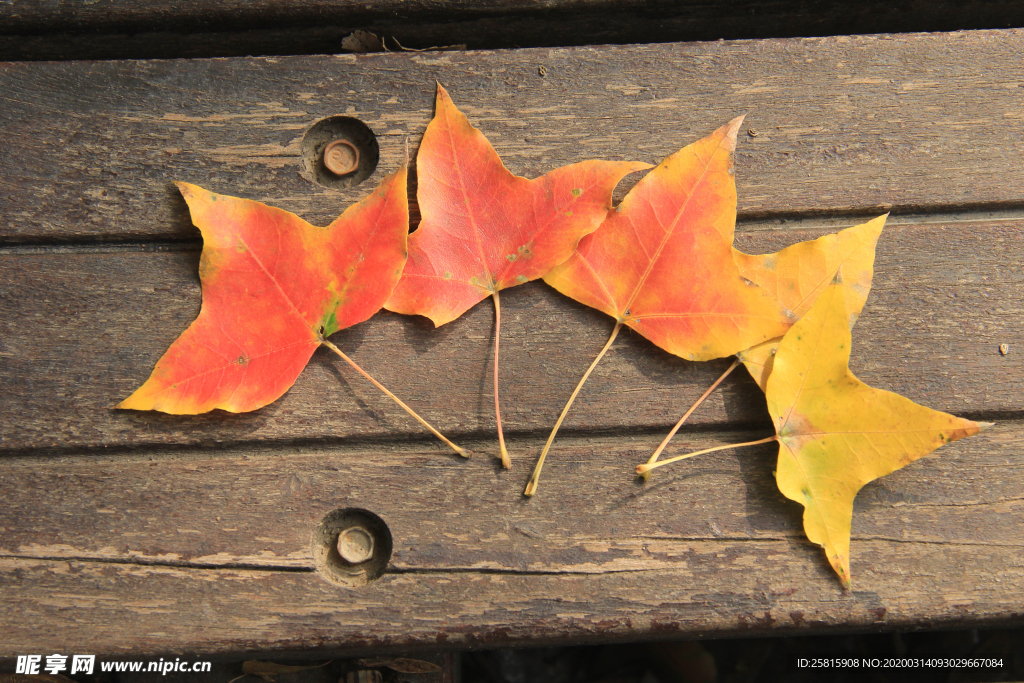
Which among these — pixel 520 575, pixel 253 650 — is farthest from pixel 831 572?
pixel 253 650

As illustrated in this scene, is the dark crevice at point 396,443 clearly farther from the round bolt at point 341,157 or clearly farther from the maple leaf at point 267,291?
the round bolt at point 341,157

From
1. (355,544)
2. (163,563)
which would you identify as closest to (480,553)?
(355,544)

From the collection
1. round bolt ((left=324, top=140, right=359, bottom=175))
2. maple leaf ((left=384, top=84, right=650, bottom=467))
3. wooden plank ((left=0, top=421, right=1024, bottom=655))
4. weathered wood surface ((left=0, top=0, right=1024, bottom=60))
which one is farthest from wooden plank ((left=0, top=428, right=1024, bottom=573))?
weathered wood surface ((left=0, top=0, right=1024, bottom=60))

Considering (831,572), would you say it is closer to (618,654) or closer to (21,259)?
(618,654)

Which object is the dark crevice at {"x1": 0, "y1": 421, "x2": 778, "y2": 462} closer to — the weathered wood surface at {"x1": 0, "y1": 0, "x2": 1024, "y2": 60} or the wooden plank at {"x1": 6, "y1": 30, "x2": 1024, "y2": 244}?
the wooden plank at {"x1": 6, "y1": 30, "x2": 1024, "y2": 244}

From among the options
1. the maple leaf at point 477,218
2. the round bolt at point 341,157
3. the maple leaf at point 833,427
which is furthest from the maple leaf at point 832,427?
the round bolt at point 341,157

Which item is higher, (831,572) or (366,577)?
(366,577)

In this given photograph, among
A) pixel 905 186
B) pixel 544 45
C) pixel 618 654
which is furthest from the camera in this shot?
pixel 618 654
